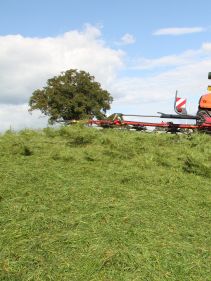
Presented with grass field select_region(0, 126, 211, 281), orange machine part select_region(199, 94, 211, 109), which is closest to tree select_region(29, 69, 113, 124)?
orange machine part select_region(199, 94, 211, 109)

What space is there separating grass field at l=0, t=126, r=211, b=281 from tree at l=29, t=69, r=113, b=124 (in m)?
29.3

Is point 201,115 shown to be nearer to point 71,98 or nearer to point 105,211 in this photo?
point 105,211

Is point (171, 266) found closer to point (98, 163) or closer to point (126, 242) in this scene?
point (126, 242)

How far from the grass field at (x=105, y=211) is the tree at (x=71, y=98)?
29308mm

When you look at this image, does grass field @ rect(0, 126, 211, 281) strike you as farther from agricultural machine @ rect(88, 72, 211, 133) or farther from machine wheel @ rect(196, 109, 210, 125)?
machine wheel @ rect(196, 109, 210, 125)

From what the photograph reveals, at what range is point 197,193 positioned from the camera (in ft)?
19.7

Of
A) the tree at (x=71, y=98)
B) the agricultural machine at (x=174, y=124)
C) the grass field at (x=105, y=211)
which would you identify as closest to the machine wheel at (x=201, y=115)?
the agricultural machine at (x=174, y=124)

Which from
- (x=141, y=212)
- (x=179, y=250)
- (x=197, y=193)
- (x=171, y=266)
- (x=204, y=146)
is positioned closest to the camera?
(x=171, y=266)

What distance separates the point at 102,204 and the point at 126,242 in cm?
87

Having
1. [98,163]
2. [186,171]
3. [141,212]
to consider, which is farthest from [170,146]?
[141,212]

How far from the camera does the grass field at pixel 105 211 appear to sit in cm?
396

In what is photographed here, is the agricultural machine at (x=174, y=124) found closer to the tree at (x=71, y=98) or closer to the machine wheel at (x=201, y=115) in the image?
the machine wheel at (x=201, y=115)

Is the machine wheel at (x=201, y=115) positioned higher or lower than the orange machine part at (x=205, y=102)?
lower

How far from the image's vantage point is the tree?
123ft
